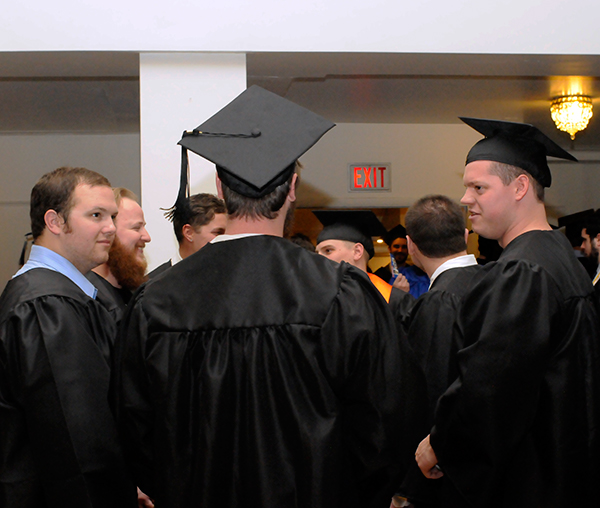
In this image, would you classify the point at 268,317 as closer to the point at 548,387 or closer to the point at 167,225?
the point at 548,387

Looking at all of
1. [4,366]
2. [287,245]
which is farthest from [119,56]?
[287,245]

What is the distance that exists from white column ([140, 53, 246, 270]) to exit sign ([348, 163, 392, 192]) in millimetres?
3405

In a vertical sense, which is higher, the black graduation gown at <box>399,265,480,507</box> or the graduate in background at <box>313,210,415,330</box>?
the graduate in background at <box>313,210,415,330</box>

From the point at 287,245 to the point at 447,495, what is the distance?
1.33 m

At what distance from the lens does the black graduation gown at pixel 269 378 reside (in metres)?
1.79

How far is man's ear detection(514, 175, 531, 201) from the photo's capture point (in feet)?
8.38

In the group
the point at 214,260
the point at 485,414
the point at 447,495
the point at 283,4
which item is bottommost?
the point at 447,495

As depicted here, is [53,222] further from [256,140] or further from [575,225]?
[575,225]

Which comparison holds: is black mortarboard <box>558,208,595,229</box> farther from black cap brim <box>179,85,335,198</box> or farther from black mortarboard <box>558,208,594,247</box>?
black cap brim <box>179,85,335,198</box>

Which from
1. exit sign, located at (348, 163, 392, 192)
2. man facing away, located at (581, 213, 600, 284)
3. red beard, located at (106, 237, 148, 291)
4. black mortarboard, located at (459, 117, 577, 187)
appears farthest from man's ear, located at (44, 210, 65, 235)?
exit sign, located at (348, 163, 392, 192)

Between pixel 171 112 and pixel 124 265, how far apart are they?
1.52m

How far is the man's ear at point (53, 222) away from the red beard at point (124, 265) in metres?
0.96

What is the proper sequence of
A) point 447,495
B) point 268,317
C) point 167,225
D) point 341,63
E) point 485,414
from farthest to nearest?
point 341,63, point 167,225, point 447,495, point 485,414, point 268,317

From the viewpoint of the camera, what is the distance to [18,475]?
225cm
